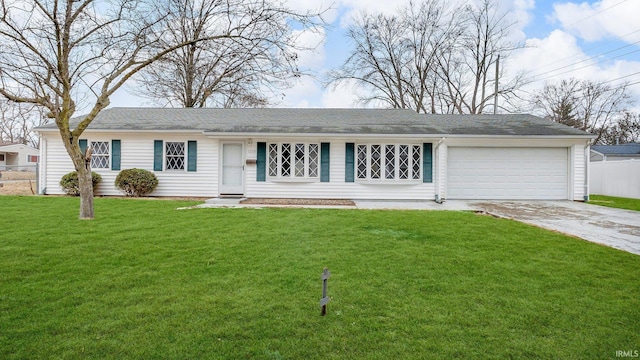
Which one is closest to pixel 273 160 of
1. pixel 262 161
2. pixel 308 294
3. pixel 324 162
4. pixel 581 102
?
pixel 262 161

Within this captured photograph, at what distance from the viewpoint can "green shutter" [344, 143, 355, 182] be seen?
38.1 ft

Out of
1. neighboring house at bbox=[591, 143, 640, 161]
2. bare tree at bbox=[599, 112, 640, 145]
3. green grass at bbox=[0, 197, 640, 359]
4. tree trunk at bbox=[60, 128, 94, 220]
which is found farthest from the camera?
bare tree at bbox=[599, 112, 640, 145]

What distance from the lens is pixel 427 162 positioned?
37.8ft

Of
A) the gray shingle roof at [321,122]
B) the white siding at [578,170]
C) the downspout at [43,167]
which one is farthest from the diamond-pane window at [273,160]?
the white siding at [578,170]

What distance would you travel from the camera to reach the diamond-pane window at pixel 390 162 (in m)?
11.5

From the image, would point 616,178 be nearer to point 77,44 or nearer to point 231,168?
point 231,168

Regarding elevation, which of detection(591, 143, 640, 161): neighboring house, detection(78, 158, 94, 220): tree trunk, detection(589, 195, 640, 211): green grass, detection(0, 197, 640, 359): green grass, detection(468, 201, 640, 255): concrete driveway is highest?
detection(591, 143, 640, 161): neighboring house

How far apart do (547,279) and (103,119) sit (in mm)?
14680

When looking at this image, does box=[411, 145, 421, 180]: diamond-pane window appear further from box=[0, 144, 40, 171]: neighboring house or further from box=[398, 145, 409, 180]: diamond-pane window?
box=[0, 144, 40, 171]: neighboring house

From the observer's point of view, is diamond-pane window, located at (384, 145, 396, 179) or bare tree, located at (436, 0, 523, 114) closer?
diamond-pane window, located at (384, 145, 396, 179)

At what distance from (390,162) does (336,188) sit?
2043 millimetres

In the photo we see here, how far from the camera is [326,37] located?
18.2 ft

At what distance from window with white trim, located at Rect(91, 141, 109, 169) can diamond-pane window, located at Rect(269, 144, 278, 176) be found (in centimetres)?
587

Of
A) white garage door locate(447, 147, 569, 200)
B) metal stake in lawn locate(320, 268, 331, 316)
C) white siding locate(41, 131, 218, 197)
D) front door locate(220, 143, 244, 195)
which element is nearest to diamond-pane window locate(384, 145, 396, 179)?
white garage door locate(447, 147, 569, 200)
